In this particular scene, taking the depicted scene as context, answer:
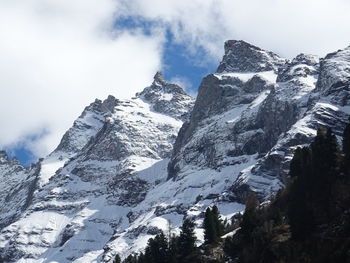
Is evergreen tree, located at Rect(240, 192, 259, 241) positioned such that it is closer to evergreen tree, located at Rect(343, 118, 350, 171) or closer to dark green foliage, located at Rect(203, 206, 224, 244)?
dark green foliage, located at Rect(203, 206, 224, 244)

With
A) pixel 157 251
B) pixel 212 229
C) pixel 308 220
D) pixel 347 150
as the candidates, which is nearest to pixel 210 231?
pixel 212 229

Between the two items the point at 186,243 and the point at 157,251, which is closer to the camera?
the point at 186,243

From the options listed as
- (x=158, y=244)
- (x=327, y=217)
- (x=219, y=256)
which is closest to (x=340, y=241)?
(x=327, y=217)

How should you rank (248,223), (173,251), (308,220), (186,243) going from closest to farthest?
(308,220) → (248,223) → (186,243) → (173,251)

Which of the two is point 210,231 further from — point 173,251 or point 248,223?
point 248,223

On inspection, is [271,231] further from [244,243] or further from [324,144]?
[324,144]

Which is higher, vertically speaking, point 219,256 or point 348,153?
point 348,153

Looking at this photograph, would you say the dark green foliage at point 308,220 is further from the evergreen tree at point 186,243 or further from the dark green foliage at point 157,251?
the dark green foliage at point 157,251

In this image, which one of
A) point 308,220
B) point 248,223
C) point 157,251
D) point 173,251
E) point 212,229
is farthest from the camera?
point 157,251

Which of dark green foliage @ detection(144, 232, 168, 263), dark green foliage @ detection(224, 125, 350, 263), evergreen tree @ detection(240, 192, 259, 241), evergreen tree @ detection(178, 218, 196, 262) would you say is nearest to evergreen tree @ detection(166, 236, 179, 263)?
evergreen tree @ detection(178, 218, 196, 262)

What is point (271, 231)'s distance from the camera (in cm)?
10869

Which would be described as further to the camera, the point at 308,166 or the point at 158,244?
the point at 158,244

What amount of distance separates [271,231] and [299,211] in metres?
5.52

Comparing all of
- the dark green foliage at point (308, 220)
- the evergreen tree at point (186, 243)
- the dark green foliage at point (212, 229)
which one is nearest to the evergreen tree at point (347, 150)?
the dark green foliage at point (308, 220)
